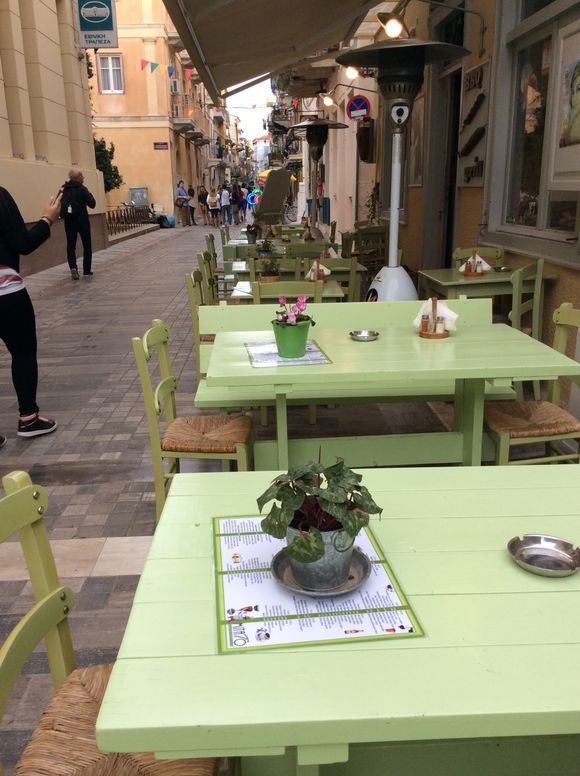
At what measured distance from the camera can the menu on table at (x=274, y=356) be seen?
9.06ft

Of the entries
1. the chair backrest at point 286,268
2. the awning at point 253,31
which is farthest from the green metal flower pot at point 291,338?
the awning at point 253,31

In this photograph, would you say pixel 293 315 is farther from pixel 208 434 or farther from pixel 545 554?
pixel 545 554

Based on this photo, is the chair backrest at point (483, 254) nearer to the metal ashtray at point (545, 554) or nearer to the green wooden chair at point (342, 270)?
the green wooden chair at point (342, 270)

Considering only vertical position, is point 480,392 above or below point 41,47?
below

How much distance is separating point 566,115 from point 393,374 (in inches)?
123

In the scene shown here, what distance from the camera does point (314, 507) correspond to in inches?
51.1

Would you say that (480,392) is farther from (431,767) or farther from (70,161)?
(70,161)

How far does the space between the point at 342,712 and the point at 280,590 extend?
33 centimetres

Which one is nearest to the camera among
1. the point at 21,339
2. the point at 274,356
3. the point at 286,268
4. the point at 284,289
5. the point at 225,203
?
the point at 274,356

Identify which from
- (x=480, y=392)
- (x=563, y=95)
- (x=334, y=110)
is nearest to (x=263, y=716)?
(x=480, y=392)

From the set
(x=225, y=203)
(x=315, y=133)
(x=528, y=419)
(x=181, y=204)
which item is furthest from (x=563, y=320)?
(x=181, y=204)

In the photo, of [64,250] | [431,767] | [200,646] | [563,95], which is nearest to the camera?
[200,646]

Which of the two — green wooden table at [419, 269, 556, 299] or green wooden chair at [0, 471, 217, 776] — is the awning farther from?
green wooden chair at [0, 471, 217, 776]

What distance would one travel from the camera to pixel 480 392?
9.77 feet
